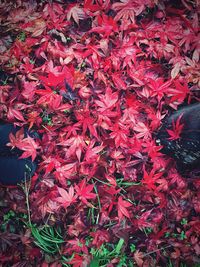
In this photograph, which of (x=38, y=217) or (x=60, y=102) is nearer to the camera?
(x=60, y=102)

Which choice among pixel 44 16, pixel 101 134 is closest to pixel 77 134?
pixel 101 134

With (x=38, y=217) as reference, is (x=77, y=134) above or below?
above

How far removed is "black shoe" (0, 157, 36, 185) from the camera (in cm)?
195

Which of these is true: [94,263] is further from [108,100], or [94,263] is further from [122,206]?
[108,100]

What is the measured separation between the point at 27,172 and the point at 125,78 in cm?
91

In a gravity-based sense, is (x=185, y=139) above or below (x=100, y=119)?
below

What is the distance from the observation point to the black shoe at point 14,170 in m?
1.95

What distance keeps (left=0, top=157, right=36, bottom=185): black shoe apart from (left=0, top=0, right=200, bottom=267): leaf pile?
0.22ft

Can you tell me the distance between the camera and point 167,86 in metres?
1.82

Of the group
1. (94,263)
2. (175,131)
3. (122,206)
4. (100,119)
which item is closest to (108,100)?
(100,119)

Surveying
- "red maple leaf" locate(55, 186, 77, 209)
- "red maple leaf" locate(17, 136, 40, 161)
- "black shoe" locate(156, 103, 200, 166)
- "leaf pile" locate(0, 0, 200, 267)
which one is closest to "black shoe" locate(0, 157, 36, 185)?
"leaf pile" locate(0, 0, 200, 267)

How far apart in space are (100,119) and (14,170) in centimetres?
71

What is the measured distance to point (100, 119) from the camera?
5.75ft

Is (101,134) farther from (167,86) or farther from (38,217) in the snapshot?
(38,217)
